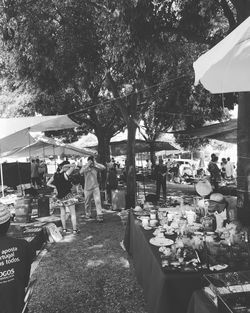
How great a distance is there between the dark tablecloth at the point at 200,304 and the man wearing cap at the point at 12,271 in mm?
1309

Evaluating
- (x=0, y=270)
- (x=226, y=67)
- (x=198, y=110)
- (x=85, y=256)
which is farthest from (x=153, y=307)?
(x=198, y=110)

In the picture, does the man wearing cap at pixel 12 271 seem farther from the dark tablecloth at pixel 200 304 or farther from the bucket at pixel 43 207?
the bucket at pixel 43 207

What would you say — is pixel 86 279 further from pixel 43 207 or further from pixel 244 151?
pixel 43 207

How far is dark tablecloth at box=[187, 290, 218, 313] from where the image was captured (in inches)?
93.6

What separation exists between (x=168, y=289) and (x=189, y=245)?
0.71 m

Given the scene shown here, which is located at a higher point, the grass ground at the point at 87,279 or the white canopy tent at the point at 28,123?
the white canopy tent at the point at 28,123

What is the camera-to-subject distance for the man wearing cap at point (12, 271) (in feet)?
8.59

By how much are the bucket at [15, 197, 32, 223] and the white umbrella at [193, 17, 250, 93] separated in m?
7.80

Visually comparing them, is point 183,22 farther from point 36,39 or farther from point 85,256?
point 85,256

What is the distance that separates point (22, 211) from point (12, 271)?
7265 millimetres

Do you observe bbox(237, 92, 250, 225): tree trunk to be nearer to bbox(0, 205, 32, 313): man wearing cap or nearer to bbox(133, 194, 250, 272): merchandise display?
bbox(133, 194, 250, 272): merchandise display

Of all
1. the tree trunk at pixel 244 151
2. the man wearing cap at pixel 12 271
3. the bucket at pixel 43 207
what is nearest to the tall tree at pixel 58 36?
the bucket at pixel 43 207

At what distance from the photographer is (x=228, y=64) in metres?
2.67

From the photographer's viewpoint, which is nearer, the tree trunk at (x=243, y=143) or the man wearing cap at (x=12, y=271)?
the man wearing cap at (x=12, y=271)
